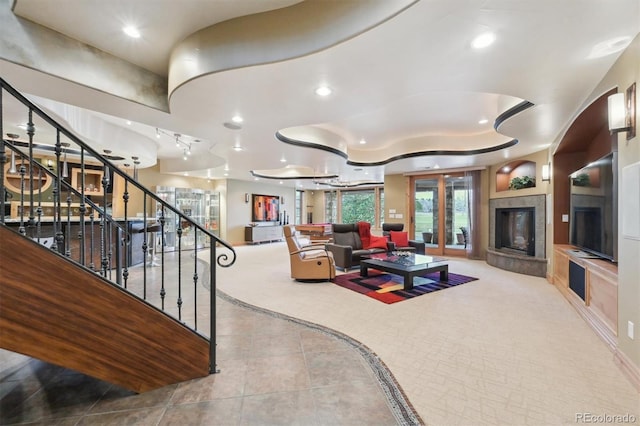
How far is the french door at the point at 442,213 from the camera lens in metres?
7.80

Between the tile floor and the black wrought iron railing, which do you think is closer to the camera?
the tile floor

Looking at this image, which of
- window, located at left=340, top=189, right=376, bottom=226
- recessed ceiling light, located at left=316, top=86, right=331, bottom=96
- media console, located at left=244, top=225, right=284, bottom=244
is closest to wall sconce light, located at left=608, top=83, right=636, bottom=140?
recessed ceiling light, located at left=316, top=86, right=331, bottom=96

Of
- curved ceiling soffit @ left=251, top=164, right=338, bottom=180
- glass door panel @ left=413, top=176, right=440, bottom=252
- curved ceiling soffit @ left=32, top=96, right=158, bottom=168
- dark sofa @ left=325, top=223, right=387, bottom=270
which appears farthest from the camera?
curved ceiling soffit @ left=251, top=164, right=338, bottom=180

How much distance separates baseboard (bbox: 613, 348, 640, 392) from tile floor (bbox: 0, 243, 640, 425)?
5 cm

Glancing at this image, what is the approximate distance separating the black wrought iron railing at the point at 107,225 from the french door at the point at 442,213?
587cm

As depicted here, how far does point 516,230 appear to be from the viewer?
6.29 m

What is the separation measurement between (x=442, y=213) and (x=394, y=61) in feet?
21.7

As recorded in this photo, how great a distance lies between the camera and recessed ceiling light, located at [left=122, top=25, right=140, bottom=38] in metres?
2.43

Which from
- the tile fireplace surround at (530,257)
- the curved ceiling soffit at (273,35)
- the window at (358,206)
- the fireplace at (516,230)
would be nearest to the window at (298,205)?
the window at (358,206)

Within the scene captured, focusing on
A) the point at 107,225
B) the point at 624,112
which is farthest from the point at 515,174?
the point at 107,225

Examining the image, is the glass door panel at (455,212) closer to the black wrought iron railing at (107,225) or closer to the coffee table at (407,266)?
the coffee table at (407,266)

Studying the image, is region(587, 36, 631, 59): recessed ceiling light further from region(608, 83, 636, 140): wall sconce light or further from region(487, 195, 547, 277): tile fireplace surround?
region(487, 195, 547, 277): tile fireplace surround

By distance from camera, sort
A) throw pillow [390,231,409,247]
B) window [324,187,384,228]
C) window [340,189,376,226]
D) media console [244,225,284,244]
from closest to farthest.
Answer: throw pillow [390,231,409,247]
media console [244,225,284,244]
window [324,187,384,228]
window [340,189,376,226]

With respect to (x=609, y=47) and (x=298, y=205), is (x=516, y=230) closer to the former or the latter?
(x=609, y=47)
